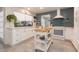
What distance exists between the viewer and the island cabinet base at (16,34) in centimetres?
152

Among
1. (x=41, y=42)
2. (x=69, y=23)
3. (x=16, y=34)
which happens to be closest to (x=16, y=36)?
(x=16, y=34)

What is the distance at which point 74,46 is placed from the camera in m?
1.50

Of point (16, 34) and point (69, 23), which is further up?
point (69, 23)

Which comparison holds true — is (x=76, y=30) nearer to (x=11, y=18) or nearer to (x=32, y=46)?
(x=32, y=46)

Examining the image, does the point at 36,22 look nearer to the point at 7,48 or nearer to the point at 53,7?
the point at 53,7

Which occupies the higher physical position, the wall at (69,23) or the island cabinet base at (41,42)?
the wall at (69,23)

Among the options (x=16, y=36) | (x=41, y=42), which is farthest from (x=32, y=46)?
(x=16, y=36)

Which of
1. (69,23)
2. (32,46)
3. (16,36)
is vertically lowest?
(32,46)

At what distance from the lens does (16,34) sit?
152 centimetres

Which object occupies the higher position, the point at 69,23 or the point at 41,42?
the point at 69,23

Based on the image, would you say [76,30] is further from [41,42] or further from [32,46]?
[32,46]

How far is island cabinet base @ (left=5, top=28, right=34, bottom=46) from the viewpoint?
152 cm

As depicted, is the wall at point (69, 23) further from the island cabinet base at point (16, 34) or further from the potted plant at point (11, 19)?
the potted plant at point (11, 19)

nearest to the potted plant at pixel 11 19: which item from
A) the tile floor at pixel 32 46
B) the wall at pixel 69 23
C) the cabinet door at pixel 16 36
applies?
the cabinet door at pixel 16 36
